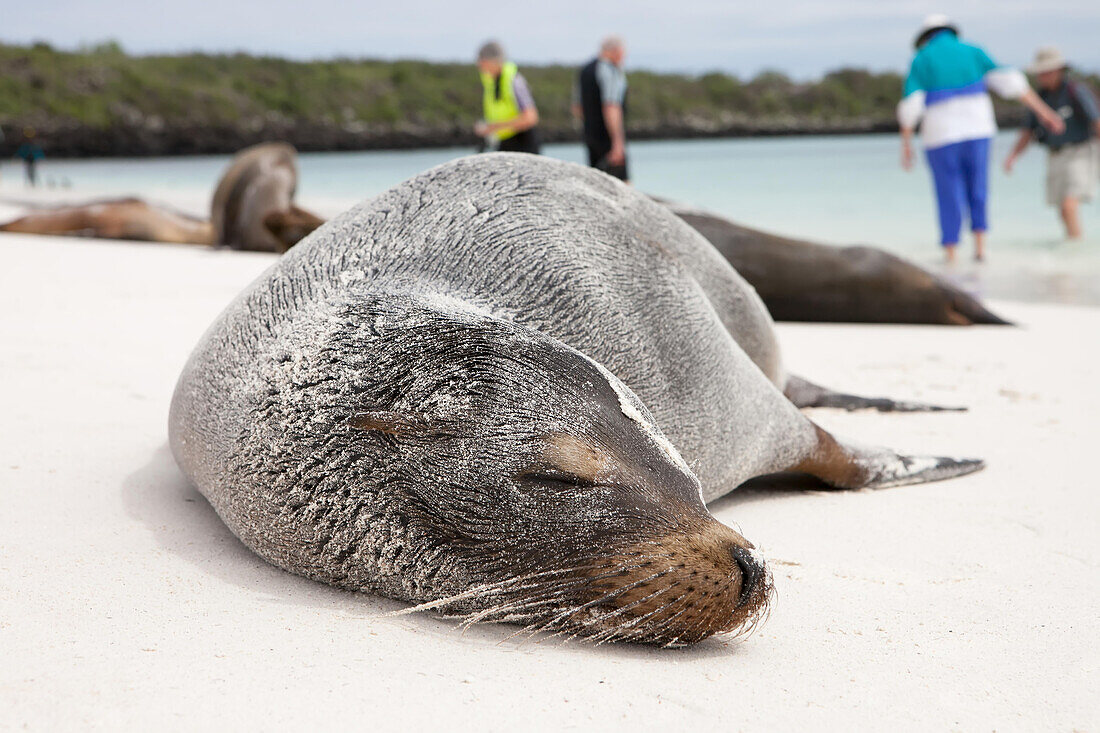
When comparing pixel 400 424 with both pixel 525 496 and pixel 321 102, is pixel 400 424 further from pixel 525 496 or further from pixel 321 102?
pixel 321 102

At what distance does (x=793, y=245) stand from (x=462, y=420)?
459 cm

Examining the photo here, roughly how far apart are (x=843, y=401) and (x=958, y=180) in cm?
646

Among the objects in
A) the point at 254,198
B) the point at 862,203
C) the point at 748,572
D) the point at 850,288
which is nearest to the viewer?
the point at 748,572

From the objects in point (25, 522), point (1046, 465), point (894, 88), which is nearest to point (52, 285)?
point (25, 522)

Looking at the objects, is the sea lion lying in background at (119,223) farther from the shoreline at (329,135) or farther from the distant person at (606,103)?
the shoreline at (329,135)

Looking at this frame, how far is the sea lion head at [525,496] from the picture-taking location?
207cm

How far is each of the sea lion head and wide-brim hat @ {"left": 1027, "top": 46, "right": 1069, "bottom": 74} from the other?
1032 centimetres

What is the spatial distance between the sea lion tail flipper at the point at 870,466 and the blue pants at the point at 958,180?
705 cm

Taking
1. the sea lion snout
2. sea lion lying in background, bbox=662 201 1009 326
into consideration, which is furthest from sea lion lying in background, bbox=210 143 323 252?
the sea lion snout

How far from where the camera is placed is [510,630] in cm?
219

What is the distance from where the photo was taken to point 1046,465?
374 centimetres

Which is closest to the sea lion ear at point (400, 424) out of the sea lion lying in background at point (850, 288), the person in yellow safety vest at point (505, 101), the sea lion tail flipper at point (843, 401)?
the sea lion tail flipper at point (843, 401)

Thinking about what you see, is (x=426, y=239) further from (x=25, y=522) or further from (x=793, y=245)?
(x=793, y=245)

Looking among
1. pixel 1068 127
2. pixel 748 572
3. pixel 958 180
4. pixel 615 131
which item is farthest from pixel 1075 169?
pixel 748 572
